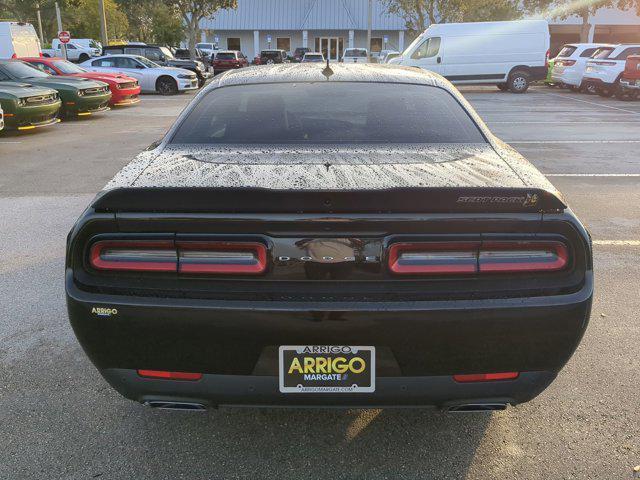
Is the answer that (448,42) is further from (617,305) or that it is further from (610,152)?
(617,305)

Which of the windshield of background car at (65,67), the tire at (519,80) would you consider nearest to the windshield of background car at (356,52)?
the tire at (519,80)

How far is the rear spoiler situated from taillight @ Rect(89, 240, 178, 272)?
137mm

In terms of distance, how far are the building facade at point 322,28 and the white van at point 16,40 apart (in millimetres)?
32556

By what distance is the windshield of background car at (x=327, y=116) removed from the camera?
3.04m

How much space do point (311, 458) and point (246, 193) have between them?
1179 millimetres

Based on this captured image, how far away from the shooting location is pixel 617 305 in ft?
13.2

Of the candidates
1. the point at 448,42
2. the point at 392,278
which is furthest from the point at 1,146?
the point at 448,42

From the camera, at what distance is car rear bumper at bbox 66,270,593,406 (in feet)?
6.82

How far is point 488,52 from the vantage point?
22.9 metres

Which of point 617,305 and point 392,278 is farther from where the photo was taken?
point 617,305

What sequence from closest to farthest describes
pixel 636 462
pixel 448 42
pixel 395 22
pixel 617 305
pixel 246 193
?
pixel 246 193 → pixel 636 462 → pixel 617 305 → pixel 448 42 → pixel 395 22

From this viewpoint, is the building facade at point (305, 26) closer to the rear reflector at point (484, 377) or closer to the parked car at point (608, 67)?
the parked car at point (608, 67)

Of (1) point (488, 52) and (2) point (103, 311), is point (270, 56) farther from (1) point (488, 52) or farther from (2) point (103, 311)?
(2) point (103, 311)

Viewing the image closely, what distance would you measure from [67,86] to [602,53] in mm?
17426
